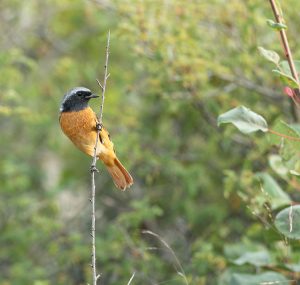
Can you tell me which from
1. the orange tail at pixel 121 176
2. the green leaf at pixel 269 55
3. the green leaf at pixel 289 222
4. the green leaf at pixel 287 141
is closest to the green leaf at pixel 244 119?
the green leaf at pixel 287 141

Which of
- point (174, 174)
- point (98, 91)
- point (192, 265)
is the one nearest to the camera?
point (192, 265)

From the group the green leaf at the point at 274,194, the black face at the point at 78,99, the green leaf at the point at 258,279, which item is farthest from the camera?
the black face at the point at 78,99

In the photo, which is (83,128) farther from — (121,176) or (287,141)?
(287,141)

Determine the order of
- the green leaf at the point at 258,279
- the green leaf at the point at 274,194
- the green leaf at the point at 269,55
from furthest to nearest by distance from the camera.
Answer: the green leaf at the point at 274,194 < the green leaf at the point at 258,279 < the green leaf at the point at 269,55

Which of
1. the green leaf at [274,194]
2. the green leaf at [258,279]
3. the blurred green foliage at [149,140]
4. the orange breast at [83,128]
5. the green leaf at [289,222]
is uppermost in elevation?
the green leaf at [289,222]

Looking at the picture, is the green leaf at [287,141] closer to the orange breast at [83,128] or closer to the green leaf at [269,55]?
the green leaf at [269,55]

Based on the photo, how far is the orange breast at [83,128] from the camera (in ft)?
15.2

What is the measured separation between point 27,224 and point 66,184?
595 millimetres

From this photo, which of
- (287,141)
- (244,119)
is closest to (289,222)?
(287,141)

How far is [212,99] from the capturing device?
666 cm

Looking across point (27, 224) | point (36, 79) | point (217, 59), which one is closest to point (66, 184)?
point (27, 224)

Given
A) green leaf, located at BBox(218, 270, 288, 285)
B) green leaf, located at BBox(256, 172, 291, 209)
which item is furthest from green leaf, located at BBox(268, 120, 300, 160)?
green leaf, located at BBox(218, 270, 288, 285)

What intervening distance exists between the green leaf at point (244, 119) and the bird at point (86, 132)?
4.21 feet

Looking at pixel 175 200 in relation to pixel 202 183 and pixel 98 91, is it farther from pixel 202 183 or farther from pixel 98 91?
pixel 98 91
